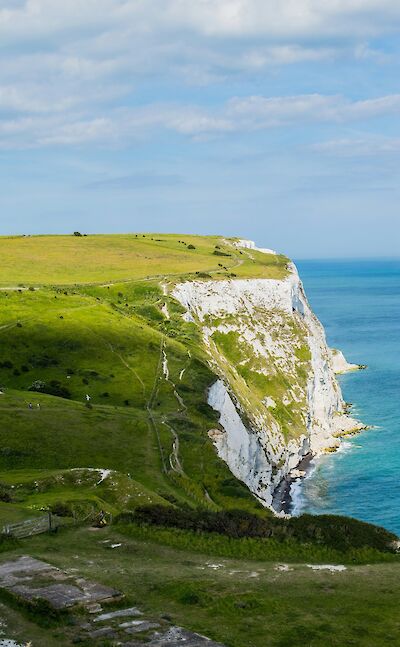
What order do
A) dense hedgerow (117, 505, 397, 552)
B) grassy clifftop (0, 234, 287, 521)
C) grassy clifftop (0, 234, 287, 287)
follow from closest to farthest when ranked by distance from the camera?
dense hedgerow (117, 505, 397, 552), grassy clifftop (0, 234, 287, 521), grassy clifftop (0, 234, 287, 287)

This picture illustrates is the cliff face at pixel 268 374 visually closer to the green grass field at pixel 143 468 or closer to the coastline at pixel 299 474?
the coastline at pixel 299 474

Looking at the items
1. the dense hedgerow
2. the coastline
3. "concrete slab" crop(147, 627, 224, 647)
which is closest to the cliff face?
the coastline

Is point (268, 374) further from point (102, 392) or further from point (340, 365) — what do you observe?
point (340, 365)

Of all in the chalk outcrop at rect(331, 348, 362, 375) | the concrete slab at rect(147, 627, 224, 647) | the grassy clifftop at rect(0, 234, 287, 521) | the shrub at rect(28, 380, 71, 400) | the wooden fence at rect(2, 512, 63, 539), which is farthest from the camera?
the chalk outcrop at rect(331, 348, 362, 375)

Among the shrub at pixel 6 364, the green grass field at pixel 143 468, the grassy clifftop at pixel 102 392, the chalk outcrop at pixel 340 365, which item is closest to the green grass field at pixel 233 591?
the green grass field at pixel 143 468

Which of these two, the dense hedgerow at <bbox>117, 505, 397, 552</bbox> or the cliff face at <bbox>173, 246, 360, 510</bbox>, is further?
the cliff face at <bbox>173, 246, 360, 510</bbox>

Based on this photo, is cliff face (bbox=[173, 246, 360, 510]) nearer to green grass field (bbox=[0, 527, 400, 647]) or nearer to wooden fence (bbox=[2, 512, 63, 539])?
wooden fence (bbox=[2, 512, 63, 539])

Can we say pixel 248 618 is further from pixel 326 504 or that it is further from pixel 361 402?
pixel 361 402

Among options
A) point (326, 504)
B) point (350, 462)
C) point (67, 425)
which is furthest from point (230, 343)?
point (67, 425)
